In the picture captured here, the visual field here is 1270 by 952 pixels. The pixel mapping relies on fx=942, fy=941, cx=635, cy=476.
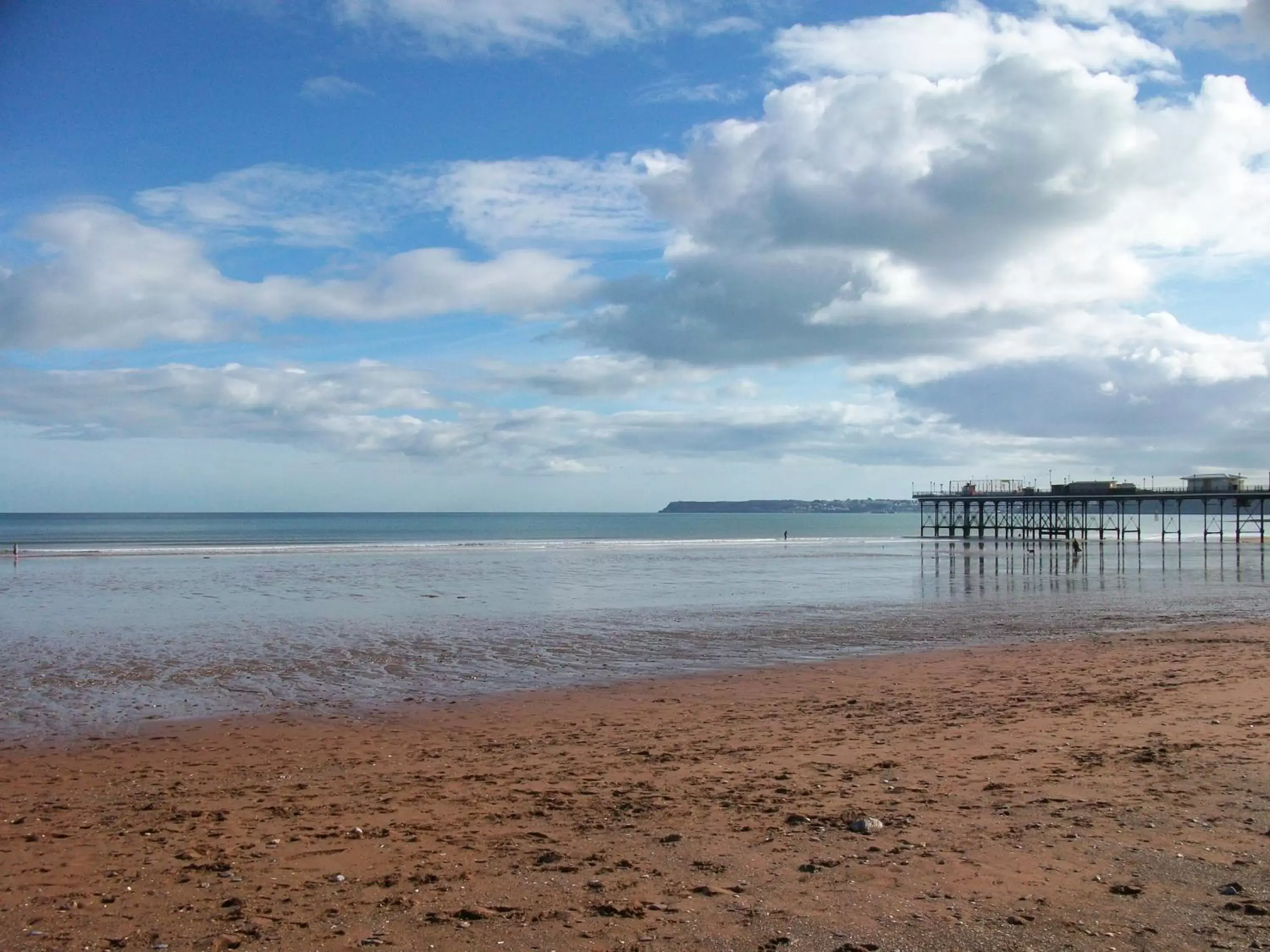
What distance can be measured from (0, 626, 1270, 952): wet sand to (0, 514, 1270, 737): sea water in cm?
285

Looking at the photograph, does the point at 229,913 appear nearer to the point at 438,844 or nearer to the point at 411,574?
the point at 438,844

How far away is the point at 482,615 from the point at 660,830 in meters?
17.0

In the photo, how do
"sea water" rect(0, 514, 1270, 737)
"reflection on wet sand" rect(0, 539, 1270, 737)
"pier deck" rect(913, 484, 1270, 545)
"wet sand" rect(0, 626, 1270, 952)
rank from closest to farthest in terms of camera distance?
"wet sand" rect(0, 626, 1270, 952)
"reflection on wet sand" rect(0, 539, 1270, 737)
"sea water" rect(0, 514, 1270, 737)
"pier deck" rect(913, 484, 1270, 545)

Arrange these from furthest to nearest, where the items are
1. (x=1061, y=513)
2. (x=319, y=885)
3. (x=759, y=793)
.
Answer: (x=1061, y=513)
(x=759, y=793)
(x=319, y=885)

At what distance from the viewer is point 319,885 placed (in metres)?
6.02

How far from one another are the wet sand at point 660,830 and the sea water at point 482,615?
2.85 m

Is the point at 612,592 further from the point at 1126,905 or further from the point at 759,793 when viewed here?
the point at 1126,905

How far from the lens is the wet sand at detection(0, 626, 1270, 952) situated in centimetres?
535

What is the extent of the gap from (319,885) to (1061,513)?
179630 mm

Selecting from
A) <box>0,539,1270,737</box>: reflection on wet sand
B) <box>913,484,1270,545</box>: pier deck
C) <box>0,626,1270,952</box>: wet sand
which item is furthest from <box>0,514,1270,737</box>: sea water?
<box>913,484,1270,545</box>: pier deck

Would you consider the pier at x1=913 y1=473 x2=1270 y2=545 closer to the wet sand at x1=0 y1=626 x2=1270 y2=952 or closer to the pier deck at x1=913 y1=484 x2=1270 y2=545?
the pier deck at x1=913 y1=484 x2=1270 y2=545

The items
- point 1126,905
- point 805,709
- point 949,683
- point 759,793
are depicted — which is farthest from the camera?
point 949,683

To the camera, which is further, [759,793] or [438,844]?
[759,793]

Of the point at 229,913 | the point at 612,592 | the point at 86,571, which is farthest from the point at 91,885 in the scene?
the point at 86,571
